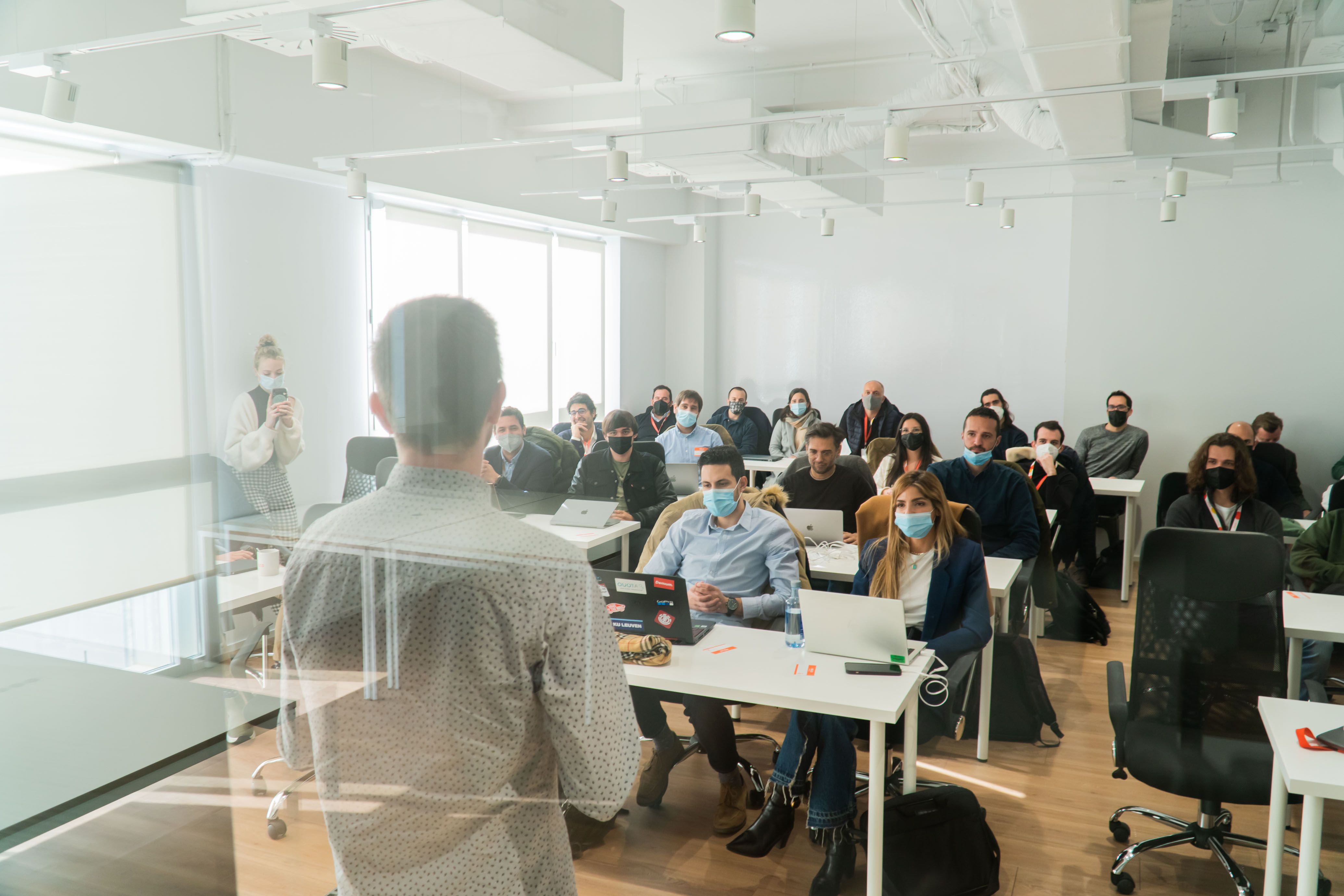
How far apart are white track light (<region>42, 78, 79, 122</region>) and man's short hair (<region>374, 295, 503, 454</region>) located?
58 centimetres

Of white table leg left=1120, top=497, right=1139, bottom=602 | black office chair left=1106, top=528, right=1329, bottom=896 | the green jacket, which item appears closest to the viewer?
black office chair left=1106, top=528, right=1329, bottom=896

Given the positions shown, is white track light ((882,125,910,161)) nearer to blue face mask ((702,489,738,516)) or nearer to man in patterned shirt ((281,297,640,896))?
blue face mask ((702,489,738,516))

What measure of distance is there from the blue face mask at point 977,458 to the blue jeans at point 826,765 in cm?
202

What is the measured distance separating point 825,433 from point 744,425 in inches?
192

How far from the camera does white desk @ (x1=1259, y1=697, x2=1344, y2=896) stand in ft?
6.64

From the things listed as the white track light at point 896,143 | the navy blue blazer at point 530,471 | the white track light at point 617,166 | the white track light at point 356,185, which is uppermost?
the white track light at point 896,143

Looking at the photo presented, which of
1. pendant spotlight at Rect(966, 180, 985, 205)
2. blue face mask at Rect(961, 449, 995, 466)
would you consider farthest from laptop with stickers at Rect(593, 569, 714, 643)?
pendant spotlight at Rect(966, 180, 985, 205)

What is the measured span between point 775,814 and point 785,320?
7851mm

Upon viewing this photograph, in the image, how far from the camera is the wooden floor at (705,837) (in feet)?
4.46

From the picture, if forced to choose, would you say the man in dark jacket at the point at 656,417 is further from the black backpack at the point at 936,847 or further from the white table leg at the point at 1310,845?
the white table leg at the point at 1310,845

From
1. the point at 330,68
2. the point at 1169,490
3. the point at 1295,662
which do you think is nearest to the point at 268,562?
the point at 330,68

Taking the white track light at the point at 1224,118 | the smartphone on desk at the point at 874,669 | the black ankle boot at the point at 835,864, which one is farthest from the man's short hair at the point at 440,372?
the white track light at the point at 1224,118

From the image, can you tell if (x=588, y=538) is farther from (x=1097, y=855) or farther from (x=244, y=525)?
(x=1097, y=855)

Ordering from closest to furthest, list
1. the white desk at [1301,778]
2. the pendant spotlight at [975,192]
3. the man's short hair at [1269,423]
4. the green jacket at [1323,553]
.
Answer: the white desk at [1301,778], the green jacket at [1323,553], the pendant spotlight at [975,192], the man's short hair at [1269,423]
